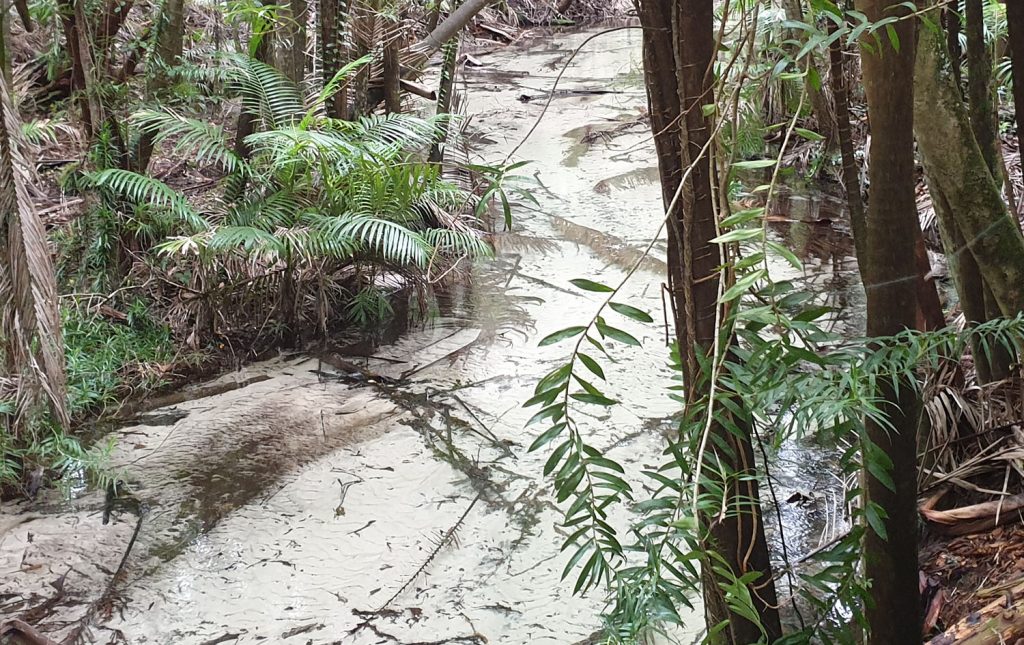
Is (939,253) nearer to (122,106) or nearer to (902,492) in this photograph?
(902,492)

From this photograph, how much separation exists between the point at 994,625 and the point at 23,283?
281cm

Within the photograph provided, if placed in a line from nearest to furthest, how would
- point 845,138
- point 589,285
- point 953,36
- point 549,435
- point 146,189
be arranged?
1. point 589,285
2. point 549,435
3. point 845,138
4. point 953,36
5. point 146,189

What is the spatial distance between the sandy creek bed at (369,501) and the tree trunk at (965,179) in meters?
1.03

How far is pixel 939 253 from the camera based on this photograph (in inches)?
175

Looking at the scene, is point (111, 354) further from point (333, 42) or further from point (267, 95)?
point (333, 42)

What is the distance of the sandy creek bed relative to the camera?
8.56 feet

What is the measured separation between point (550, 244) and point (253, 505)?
2.58 metres

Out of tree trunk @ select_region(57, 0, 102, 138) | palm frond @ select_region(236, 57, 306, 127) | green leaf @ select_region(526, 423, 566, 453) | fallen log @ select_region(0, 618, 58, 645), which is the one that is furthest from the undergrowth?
green leaf @ select_region(526, 423, 566, 453)

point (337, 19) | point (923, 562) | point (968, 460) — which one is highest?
point (337, 19)

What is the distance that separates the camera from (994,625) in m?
1.76

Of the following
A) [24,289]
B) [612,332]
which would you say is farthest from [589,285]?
[24,289]

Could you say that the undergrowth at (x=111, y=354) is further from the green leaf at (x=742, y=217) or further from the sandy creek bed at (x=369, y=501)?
the green leaf at (x=742, y=217)

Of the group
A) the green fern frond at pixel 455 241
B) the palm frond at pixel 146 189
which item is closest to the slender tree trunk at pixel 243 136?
the palm frond at pixel 146 189

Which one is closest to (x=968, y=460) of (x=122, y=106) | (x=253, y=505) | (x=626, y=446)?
(x=626, y=446)
